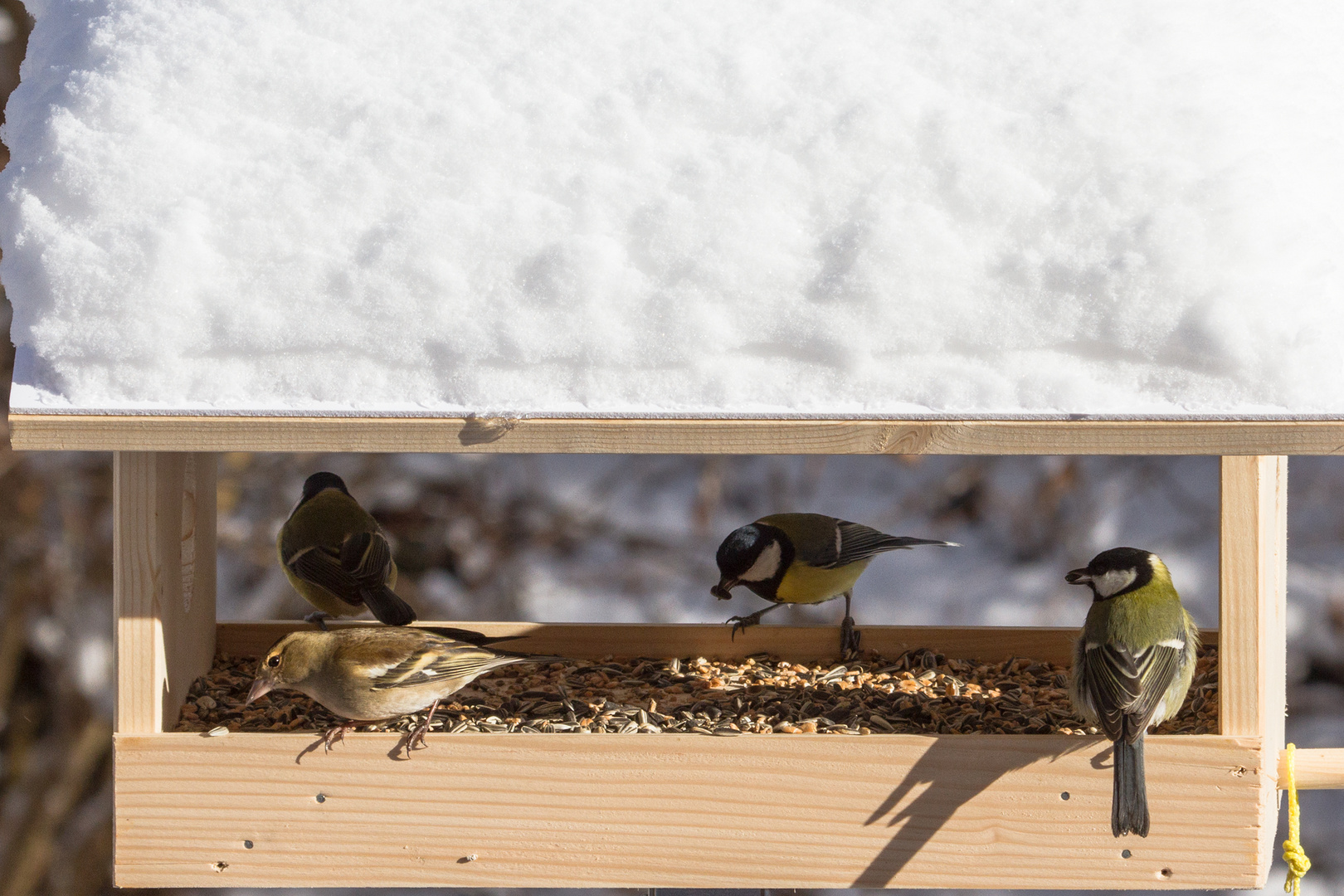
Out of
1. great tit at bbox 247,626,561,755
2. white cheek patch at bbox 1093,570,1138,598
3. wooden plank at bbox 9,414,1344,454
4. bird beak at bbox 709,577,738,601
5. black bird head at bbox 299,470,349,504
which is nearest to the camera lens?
wooden plank at bbox 9,414,1344,454

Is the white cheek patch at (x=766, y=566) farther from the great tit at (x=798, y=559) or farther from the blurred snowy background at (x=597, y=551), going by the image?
the blurred snowy background at (x=597, y=551)

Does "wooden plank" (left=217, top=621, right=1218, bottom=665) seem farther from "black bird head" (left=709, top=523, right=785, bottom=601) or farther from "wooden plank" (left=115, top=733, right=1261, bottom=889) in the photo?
"wooden plank" (left=115, top=733, right=1261, bottom=889)

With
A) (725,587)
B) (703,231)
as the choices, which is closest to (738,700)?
(725,587)

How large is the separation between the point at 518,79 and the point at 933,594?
2883mm

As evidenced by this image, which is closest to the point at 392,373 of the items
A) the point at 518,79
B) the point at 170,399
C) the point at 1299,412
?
the point at 170,399

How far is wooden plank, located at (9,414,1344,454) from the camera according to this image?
1807mm

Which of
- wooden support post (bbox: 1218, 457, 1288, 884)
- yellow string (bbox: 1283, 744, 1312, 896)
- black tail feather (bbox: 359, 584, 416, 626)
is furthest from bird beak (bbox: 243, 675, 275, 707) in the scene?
yellow string (bbox: 1283, 744, 1312, 896)

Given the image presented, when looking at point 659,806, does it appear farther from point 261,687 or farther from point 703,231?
point 703,231

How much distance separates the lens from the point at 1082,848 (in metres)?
2.06

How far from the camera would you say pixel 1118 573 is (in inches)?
89.4

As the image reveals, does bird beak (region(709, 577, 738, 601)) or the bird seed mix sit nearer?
the bird seed mix

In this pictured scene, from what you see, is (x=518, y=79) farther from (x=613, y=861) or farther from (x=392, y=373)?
(x=613, y=861)

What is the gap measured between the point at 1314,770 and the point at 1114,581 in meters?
0.43

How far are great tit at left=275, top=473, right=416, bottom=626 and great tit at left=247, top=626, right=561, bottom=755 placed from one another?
178mm
